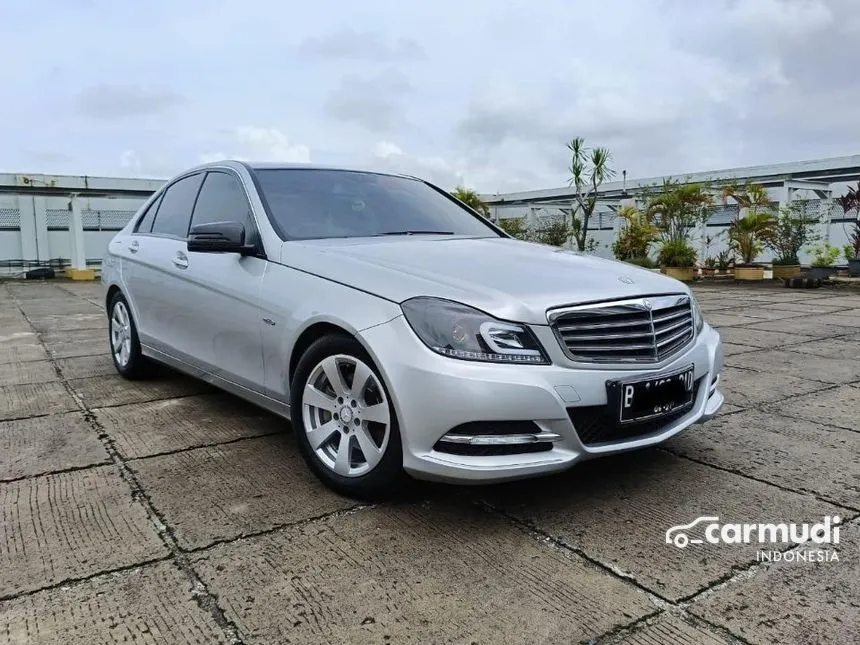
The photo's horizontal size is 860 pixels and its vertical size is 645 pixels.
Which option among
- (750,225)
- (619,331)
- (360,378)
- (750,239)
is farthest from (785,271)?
(360,378)

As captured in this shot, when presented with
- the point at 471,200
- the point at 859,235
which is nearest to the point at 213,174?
the point at 859,235

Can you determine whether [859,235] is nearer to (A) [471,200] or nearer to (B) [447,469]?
(A) [471,200]

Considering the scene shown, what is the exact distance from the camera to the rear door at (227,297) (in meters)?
3.36

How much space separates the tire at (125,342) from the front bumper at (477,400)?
9.66ft

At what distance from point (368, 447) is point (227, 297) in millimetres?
1274

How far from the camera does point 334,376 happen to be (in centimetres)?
283

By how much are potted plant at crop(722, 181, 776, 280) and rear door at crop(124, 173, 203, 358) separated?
1414 centimetres

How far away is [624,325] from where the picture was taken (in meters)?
2.72

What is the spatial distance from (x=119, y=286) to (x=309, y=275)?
8.53 ft

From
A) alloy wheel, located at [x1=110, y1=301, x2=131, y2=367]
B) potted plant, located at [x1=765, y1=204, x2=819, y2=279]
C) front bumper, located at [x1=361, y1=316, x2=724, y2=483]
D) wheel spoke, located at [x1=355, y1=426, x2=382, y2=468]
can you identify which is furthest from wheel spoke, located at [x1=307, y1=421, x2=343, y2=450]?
potted plant, located at [x1=765, y1=204, x2=819, y2=279]

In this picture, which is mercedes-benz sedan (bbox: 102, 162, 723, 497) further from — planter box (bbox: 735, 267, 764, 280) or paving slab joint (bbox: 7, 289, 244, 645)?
planter box (bbox: 735, 267, 764, 280)

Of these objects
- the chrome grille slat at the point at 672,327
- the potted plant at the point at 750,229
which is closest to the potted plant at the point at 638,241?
the potted plant at the point at 750,229

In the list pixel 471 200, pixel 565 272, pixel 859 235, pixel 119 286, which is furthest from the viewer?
pixel 471 200

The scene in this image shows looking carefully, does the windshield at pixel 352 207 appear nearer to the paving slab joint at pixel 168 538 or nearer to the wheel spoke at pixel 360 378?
the wheel spoke at pixel 360 378
